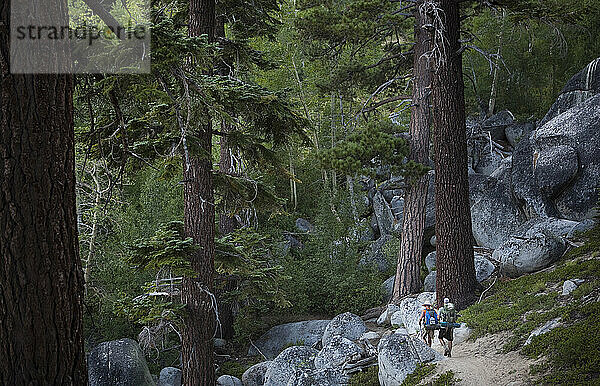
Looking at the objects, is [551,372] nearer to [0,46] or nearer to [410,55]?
[0,46]

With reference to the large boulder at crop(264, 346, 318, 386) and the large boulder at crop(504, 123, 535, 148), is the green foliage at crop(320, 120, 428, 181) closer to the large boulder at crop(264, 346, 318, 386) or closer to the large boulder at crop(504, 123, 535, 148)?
the large boulder at crop(264, 346, 318, 386)

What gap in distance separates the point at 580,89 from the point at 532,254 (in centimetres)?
649

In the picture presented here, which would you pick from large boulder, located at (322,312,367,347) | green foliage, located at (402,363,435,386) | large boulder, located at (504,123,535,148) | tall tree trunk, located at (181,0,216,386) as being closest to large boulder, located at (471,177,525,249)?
large boulder, located at (504,123,535,148)

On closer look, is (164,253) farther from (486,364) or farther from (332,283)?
(332,283)

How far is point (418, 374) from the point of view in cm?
630

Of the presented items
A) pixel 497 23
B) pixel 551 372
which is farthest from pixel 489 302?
pixel 497 23

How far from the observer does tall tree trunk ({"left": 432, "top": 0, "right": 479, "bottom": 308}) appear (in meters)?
8.82

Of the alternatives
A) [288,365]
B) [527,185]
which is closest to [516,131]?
[527,185]

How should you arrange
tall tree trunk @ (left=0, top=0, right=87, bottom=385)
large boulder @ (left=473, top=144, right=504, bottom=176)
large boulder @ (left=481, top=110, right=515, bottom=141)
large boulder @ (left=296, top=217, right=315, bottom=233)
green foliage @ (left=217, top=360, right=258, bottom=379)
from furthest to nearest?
large boulder @ (left=296, top=217, right=315, bottom=233), large boulder @ (left=481, top=110, right=515, bottom=141), large boulder @ (left=473, top=144, right=504, bottom=176), green foliage @ (left=217, top=360, right=258, bottom=379), tall tree trunk @ (left=0, top=0, right=87, bottom=385)

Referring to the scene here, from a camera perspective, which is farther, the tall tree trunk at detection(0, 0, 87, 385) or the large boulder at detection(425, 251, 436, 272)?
the large boulder at detection(425, 251, 436, 272)

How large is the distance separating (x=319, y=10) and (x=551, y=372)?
26.2ft

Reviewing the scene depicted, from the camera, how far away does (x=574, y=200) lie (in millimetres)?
10969

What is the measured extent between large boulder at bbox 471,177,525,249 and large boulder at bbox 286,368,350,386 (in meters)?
6.79

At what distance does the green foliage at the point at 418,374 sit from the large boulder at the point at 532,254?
3.75 meters
